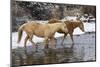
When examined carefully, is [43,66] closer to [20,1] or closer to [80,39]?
[80,39]

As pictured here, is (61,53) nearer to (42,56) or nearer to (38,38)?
(42,56)

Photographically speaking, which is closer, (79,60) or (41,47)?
(41,47)

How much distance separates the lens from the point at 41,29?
93.0 inches

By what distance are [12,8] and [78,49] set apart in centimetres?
99

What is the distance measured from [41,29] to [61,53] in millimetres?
400

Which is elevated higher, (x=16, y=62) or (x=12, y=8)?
(x=12, y=8)

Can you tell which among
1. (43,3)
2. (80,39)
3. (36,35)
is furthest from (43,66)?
(43,3)

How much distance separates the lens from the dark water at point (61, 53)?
227 centimetres

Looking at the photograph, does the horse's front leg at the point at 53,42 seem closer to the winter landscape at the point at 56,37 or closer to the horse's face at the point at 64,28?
the winter landscape at the point at 56,37

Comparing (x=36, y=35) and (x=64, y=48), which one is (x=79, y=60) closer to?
(x=64, y=48)

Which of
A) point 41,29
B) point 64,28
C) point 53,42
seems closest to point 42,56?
point 53,42

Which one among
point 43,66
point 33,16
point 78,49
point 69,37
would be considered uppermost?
point 33,16

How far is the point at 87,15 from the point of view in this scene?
8.41 feet

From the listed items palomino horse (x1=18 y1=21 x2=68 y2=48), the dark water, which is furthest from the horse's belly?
the dark water
